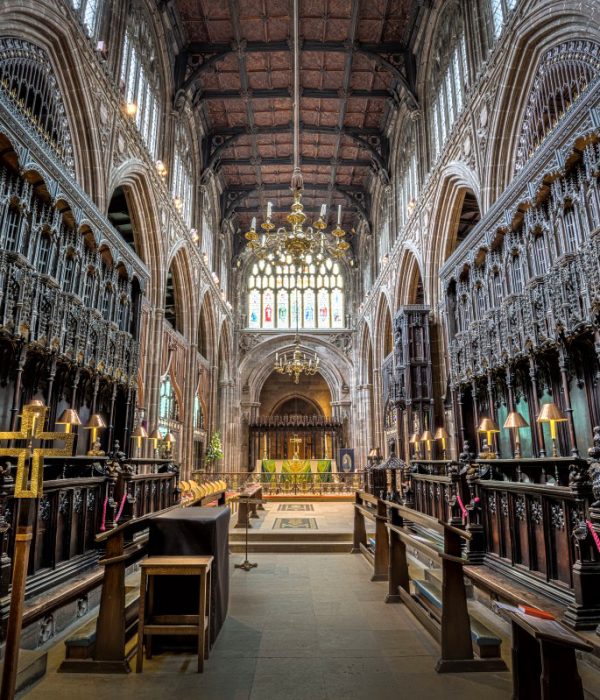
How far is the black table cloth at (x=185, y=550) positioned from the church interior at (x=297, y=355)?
25mm

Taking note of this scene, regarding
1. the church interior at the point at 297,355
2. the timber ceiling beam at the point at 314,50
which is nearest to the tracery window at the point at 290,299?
the church interior at the point at 297,355

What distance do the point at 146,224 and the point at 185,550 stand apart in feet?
39.4

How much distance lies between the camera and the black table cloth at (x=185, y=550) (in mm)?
3916

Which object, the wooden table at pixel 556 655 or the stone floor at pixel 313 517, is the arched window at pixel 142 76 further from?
the wooden table at pixel 556 655

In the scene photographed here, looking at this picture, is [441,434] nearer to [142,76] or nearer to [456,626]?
[456,626]

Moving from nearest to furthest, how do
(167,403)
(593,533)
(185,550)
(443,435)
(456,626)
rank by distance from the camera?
(593,533) → (456,626) → (185,550) → (443,435) → (167,403)

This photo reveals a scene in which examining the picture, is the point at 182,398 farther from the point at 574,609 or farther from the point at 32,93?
the point at 574,609

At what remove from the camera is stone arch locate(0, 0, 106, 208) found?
813 cm

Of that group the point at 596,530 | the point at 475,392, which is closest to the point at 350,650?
the point at 596,530

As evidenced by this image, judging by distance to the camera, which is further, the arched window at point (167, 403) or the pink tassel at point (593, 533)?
the arched window at point (167, 403)

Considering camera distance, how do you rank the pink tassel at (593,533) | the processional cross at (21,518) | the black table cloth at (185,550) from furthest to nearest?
the black table cloth at (185,550) < the pink tassel at (593,533) < the processional cross at (21,518)

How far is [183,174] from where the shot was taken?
18.3 m

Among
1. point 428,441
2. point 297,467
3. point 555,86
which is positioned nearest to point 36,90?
point 555,86

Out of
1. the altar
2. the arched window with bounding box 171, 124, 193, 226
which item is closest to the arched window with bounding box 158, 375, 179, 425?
the altar
